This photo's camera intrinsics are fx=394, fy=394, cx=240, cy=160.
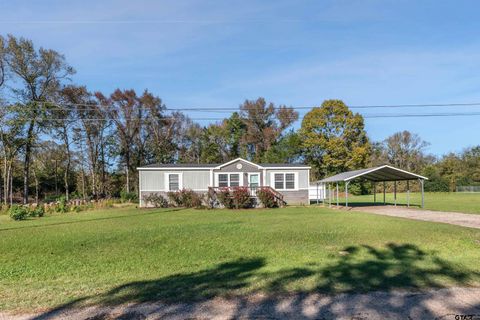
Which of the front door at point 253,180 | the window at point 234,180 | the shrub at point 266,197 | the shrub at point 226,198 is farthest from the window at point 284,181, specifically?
the shrub at point 226,198

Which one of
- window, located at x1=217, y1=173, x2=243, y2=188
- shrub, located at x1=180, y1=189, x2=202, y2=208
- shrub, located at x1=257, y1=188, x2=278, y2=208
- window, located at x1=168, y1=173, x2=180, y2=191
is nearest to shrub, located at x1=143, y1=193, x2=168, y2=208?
window, located at x1=168, y1=173, x2=180, y2=191

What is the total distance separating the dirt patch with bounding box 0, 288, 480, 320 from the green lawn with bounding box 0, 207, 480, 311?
310mm

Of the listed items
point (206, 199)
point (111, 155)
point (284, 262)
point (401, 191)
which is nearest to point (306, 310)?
point (284, 262)

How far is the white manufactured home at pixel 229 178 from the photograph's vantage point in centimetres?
2569

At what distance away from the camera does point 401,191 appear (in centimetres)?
5459

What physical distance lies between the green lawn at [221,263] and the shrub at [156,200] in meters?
14.3

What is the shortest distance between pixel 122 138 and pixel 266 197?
2336 cm

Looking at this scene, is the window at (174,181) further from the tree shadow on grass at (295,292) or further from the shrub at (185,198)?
the tree shadow on grass at (295,292)

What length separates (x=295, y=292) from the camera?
468cm

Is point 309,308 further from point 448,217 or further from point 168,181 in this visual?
point 168,181

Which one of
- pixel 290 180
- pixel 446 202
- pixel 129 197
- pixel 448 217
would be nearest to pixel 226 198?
pixel 290 180

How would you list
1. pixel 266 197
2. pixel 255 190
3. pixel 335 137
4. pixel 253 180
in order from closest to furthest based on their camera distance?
1. pixel 266 197
2. pixel 255 190
3. pixel 253 180
4. pixel 335 137

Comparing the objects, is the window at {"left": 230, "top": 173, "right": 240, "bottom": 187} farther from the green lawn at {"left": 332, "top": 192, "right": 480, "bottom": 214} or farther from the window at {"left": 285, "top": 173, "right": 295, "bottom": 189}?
the green lawn at {"left": 332, "top": 192, "right": 480, "bottom": 214}

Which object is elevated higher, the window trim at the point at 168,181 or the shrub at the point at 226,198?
the window trim at the point at 168,181
